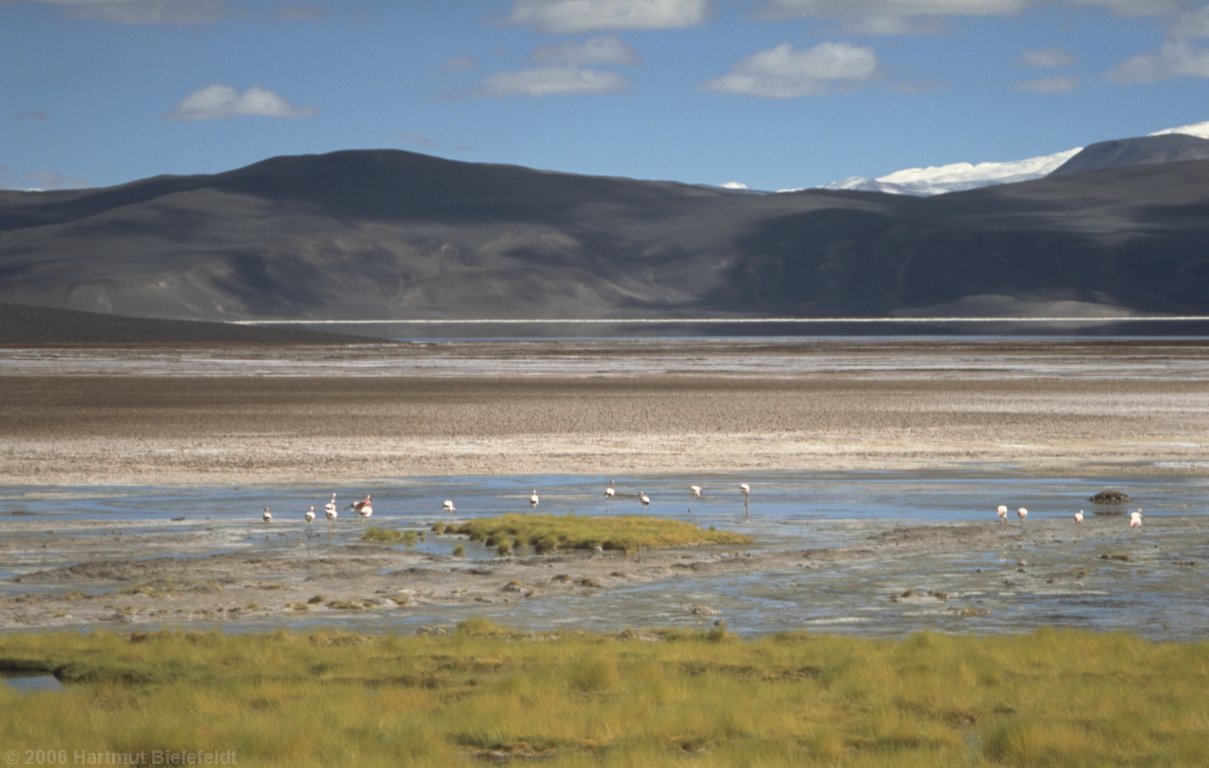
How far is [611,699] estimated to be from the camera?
1489 cm

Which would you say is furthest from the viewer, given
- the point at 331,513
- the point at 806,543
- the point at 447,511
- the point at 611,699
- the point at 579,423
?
the point at 579,423

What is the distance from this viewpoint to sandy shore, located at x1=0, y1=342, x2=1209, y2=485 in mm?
39031

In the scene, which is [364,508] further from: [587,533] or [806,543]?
[806,543]

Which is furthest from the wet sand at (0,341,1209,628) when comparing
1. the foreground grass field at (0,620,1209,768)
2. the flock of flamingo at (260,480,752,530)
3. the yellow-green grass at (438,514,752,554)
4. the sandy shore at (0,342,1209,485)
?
the foreground grass field at (0,620,1209,768)

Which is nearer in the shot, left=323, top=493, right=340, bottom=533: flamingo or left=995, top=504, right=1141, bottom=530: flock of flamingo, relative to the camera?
left=995, top=504, right=1141, bottom=530: flock of flamingo

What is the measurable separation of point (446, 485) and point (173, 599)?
47.9 feet

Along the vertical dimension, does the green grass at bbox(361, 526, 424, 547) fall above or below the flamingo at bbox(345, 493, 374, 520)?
below

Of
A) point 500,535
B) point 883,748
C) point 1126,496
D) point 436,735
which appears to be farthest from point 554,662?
point 1126,496

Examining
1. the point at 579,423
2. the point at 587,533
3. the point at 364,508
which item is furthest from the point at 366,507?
the point at 579,423

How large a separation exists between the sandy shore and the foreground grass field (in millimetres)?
19173

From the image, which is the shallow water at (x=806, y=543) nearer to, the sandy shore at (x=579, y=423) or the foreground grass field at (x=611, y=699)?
the foreground grass field at (x=611, y=699)

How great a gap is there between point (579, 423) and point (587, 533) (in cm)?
2546

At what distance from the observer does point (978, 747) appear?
1336cm

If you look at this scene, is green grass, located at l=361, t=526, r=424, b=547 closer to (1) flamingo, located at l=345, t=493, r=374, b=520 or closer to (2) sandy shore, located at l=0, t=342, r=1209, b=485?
(1) flamingo, located at l=345, t=493, r=374, b=520
